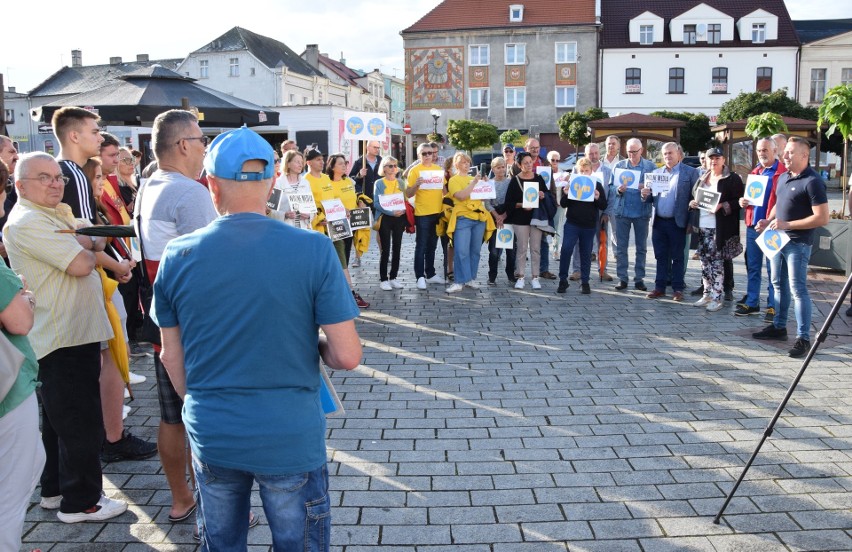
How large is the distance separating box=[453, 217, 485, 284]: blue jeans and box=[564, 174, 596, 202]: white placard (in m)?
1.41

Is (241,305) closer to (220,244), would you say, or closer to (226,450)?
(220,244)

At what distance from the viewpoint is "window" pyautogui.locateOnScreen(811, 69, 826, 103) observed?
50938 mm

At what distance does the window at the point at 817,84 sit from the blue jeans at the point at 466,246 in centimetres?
4861

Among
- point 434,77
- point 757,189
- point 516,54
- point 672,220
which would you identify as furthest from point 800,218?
point 434,77

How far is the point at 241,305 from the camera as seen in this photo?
2.36 m

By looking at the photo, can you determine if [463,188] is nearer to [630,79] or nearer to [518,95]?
[630,79]

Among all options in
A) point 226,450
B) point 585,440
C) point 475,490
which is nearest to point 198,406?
point 226,450

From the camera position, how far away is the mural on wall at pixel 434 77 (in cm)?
5422

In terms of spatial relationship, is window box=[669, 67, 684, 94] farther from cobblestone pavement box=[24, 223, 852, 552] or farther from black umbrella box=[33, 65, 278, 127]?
cobblestone pavement box=[24, 223, 852, 552]

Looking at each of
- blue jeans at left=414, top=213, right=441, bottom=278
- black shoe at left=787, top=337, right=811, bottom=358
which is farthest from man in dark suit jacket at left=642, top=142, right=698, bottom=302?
blue jeans at left=414, top=213, right=441, bottom=278

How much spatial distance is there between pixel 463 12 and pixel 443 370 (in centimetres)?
5218

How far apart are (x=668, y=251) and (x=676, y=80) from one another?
45.1 metres

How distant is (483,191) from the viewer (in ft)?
35.8

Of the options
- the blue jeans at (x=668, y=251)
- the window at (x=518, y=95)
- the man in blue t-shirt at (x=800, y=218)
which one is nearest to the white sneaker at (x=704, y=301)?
the blue jeans at (x=668, y=251)
